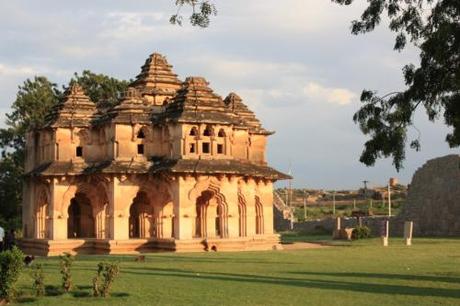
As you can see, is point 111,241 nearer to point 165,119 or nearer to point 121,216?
point 121,216

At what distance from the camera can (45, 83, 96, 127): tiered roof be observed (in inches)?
1350

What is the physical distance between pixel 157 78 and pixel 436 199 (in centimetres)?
1804

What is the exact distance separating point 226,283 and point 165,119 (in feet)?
52.4

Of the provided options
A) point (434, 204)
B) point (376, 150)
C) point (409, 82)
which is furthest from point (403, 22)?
point (434, 204)

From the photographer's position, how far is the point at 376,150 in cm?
1698

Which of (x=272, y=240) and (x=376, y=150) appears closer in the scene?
(x=376, y=150)

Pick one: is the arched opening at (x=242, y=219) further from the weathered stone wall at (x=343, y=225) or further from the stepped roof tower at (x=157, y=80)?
the weathered stone wall at (x=343, y=225)

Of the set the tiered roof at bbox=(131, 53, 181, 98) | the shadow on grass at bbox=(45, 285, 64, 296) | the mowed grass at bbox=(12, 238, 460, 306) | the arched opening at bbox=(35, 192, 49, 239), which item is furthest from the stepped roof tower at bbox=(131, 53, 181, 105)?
the shadow on grass at bbox=(45, 285, 64, 296)

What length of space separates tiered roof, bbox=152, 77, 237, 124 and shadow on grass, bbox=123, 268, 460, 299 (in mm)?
12195

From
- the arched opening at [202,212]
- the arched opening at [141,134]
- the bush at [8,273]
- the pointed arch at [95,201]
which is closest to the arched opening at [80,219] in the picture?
the pointed arch at [95,201]

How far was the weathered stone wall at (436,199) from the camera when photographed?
140 feet

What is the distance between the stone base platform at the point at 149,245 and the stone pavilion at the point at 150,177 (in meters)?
0.04

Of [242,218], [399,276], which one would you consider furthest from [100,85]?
[399,276]

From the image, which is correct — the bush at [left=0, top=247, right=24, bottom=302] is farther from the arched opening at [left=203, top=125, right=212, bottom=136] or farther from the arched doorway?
the arched doorway
